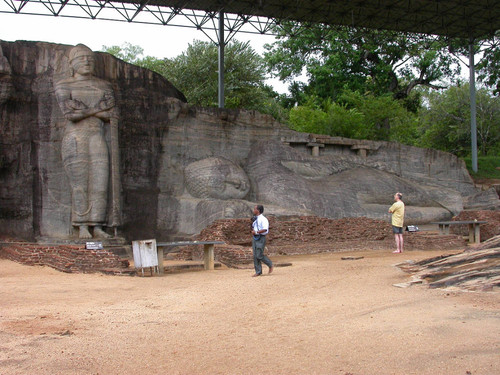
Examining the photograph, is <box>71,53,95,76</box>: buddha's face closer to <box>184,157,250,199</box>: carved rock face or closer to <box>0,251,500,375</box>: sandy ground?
<box>184,157,250,199</box>: carved rock face

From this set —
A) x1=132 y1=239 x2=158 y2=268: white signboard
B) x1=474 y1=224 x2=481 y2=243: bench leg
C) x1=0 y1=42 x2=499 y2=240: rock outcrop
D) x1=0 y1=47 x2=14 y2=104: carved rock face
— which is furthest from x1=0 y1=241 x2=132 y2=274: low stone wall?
x1=474 y1=224 x2=481 y2=243: bench leg

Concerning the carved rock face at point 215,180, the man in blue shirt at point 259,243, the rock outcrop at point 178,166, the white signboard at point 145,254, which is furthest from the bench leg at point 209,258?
the carved rock face at point 215,180

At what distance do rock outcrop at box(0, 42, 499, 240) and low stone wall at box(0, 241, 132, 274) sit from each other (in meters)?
2.76

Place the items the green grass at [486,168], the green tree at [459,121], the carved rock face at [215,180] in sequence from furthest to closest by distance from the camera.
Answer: the green tree at [459,121] < the green grass at [486,168] < the carved rock face at [215,180]

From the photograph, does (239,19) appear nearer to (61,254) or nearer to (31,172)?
(31,172)

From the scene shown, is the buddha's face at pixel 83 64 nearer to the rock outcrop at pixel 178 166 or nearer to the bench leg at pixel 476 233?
the rock outcrop at pixel 178 166

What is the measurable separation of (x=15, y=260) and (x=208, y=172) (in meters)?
5.44

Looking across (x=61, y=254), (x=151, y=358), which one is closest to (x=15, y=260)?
(x=61, y=254)

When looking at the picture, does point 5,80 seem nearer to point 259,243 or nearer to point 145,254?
point 145,254

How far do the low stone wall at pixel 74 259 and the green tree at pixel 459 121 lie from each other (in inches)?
1100

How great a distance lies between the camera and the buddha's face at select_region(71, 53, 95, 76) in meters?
13.6

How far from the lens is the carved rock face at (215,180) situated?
15.0 m

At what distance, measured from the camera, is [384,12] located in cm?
2409

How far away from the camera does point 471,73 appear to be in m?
26.1
